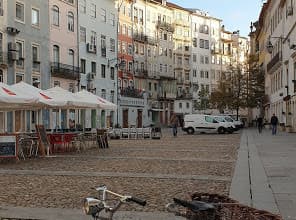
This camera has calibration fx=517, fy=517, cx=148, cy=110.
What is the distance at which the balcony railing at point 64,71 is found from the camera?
1823 inches

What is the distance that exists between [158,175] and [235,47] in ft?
374

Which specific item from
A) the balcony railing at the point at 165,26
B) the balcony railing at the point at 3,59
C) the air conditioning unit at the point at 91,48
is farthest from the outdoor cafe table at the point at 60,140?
the balcony railing at the point at 165,26

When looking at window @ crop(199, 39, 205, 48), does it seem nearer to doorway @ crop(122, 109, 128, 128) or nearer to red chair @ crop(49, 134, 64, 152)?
doorway @ crop(122, 109, 128, 128)

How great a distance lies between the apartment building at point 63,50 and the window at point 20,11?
15.2 ft

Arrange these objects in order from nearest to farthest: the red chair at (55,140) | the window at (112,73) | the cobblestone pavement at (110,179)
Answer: the cobblestone pavement at (110,179) → the red chair at (55,140) → the window at (112,73)

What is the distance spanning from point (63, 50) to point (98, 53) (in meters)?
9.48

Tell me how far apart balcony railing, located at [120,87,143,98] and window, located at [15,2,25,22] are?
26.4 meters

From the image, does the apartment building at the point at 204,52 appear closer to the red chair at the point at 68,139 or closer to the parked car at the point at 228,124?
the parked car at the point at 228,124

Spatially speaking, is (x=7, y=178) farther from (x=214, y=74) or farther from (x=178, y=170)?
(x=214, y=74)

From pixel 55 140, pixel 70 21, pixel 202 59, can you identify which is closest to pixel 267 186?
pixel 55 140

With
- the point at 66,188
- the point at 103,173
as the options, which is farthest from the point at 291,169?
the point at 66,188

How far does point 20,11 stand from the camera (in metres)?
41.8

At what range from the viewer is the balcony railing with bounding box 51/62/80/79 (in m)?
46.3

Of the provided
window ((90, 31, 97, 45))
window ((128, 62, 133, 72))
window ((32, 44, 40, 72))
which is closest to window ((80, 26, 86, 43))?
window ((90, 31, 97, 45))
